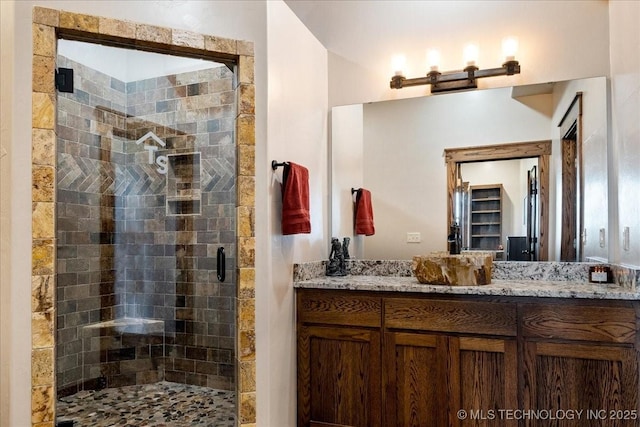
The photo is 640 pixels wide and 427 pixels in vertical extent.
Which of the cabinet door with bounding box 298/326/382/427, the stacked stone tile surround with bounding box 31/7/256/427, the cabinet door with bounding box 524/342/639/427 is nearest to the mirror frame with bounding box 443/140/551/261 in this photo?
the cabinet door with bounding box 524/342/639/427

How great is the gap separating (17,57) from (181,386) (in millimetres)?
2279

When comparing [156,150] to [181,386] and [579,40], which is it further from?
[579,40]

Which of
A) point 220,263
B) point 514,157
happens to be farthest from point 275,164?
point 514,157

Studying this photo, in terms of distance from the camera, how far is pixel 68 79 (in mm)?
2141

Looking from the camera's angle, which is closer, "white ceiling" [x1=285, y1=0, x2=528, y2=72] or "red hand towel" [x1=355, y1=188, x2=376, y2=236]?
"white ceiling" [x1=285, y1=0, x2=528, y2=72]

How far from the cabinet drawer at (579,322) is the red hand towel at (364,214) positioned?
1.12 m

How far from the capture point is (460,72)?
2758 millimetres

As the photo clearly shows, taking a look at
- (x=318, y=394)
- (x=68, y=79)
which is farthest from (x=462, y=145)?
(x=68, y=79)

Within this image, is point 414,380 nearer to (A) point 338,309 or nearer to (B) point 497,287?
(A) point 338,309

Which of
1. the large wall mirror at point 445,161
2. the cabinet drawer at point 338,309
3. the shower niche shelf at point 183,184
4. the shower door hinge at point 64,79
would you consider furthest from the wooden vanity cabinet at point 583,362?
the shower door hinge at point 64,79

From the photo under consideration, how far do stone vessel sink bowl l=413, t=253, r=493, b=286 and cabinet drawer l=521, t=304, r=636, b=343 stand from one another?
0.93 feet

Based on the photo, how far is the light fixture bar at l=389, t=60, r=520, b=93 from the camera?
2.66 metres

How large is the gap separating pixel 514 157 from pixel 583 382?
4.29 ft

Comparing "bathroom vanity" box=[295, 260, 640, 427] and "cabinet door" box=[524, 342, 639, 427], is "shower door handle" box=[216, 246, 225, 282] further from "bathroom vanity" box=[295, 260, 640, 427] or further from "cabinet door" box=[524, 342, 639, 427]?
"cabinet door" box=[524, 342, 639, 427]
